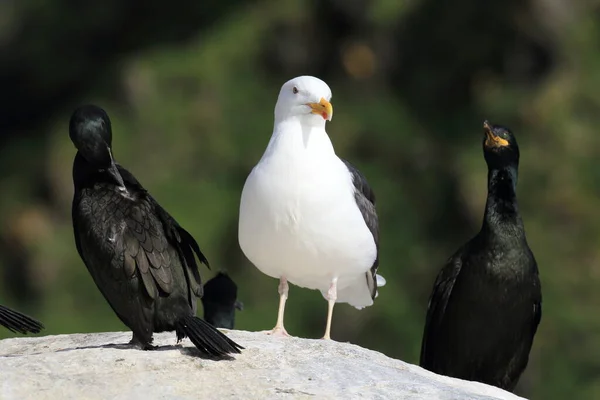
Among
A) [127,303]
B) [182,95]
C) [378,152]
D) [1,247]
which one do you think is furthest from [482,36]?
[127,303]

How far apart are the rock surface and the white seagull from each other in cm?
97

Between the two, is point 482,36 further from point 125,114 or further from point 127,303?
point 127,303

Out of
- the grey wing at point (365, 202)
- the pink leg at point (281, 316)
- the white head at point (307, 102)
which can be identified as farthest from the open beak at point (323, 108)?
the pink leg at point (281, 316)

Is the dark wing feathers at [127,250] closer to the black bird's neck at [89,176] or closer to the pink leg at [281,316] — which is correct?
the black bird's neck at [89,176]

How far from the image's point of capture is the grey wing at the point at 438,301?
12484mm

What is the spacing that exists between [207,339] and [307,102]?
89.9 inches

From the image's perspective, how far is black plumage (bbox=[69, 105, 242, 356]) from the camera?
948 centimetres

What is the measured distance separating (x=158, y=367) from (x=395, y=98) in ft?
46.6

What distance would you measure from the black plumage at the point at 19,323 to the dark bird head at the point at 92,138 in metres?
1.40

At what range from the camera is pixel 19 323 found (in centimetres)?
1032

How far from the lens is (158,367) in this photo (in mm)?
8914

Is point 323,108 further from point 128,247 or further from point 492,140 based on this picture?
point 492,140

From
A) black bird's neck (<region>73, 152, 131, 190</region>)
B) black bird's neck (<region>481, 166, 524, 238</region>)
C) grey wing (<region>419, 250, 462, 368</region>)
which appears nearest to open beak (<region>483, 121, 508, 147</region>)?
black bird's neck (<region>481, 166, 524, 238</region>)

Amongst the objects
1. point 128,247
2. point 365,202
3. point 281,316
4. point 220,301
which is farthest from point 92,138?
point 220,301
